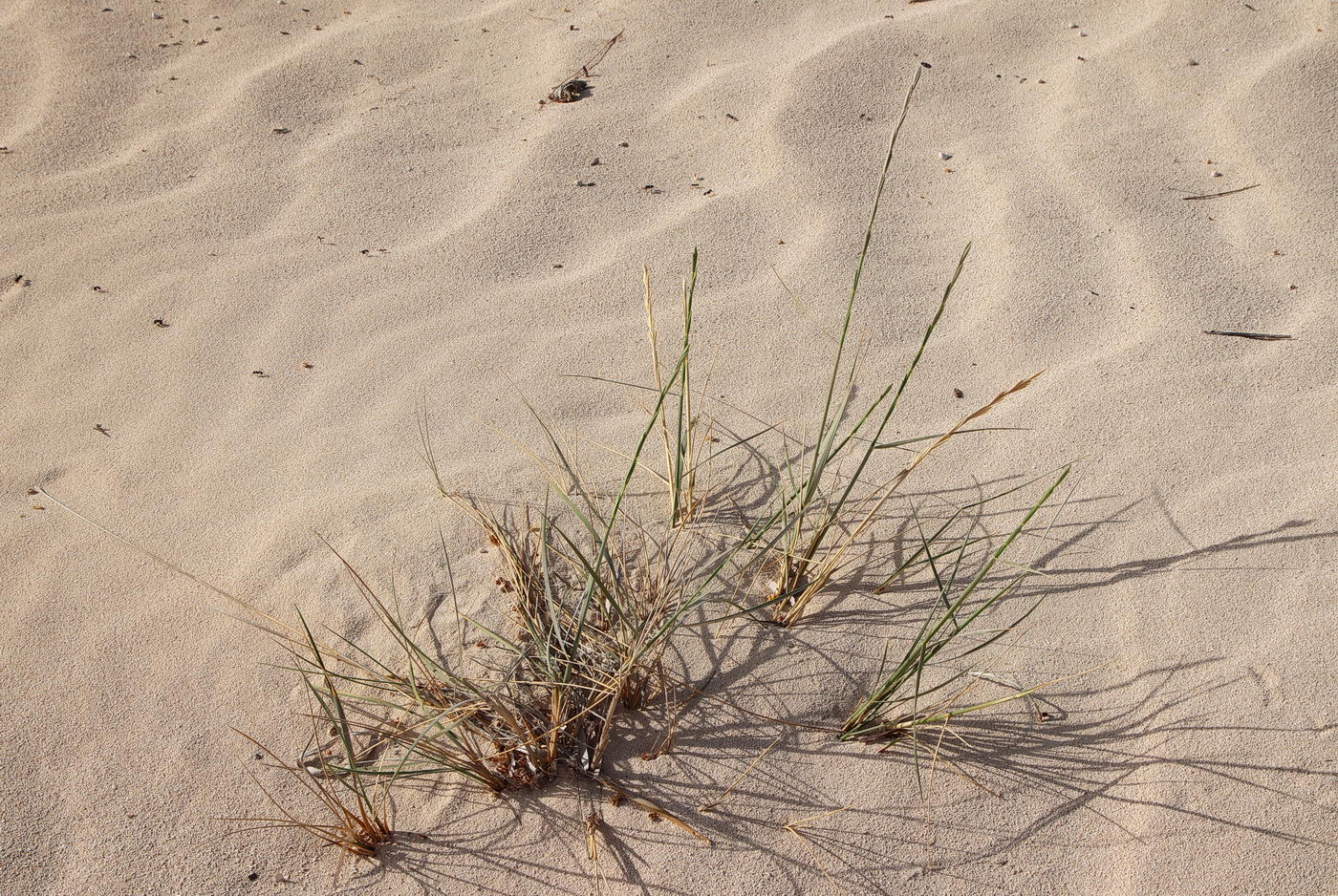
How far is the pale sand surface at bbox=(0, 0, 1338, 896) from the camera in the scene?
131cm

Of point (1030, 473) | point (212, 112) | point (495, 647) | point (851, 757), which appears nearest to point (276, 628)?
point (495, 647)

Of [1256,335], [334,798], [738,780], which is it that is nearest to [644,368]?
[738,780]

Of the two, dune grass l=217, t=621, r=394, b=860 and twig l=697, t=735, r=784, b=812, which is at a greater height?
dune grass l=217, t=621, r=394, b=860

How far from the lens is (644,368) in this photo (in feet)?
6.31

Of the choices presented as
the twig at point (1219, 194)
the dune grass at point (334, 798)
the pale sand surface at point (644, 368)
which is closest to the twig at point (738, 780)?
the pale sand surface at point (644, 368)

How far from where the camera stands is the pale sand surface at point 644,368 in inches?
51.4

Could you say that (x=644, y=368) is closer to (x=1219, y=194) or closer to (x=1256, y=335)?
(x=1256, y=335)

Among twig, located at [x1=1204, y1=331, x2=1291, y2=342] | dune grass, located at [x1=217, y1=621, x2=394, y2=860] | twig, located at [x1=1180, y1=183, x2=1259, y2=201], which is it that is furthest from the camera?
twig, located at [x1=1180, y1=183, x2=1259, y2=201]

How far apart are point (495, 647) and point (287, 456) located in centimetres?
54

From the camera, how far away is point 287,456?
5.74 feet

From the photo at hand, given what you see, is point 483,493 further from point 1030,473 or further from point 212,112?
point 212,112

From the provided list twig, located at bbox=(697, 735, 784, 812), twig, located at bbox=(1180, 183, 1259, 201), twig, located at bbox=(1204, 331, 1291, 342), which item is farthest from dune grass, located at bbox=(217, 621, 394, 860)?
twig, located at bbox=(1180, 183, 1259, 201)

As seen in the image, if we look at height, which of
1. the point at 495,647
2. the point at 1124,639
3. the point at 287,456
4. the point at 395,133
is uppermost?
the point at 395,133

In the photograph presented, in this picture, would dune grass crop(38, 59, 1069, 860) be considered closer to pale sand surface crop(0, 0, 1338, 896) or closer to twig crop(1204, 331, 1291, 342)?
pale sand surface crop(0, 0, 1338, 896)
